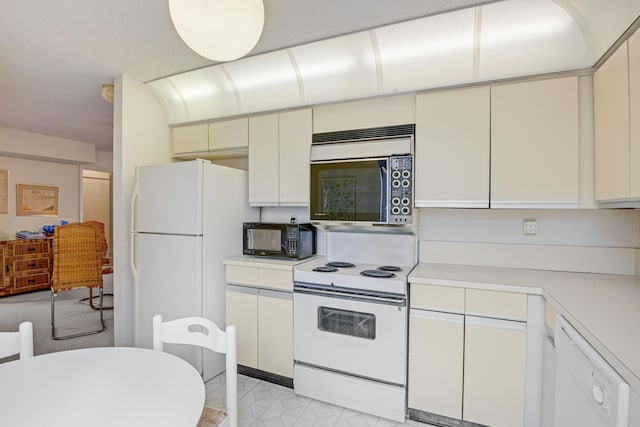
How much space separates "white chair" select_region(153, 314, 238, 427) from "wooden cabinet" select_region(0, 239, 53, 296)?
4969 millimetres

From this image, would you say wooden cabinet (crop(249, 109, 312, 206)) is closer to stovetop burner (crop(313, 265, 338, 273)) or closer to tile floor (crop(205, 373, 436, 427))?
stovetop burner (crop(313, 265, 338, 273))

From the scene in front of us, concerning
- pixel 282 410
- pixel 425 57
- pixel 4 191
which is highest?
pixel 425 57

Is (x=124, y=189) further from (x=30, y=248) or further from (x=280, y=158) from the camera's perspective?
(x=30, y=248)

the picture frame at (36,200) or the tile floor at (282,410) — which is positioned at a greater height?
the picture frame at (36,200)

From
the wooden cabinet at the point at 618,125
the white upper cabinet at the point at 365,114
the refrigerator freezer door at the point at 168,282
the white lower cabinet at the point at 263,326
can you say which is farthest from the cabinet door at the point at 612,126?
the refrigerator freezer door at the point at 168,282

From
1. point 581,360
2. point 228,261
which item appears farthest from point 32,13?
point 581,360

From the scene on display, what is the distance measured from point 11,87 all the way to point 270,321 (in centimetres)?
336

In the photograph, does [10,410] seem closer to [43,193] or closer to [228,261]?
[228,261]

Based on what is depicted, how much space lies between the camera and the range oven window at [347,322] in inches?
81.2

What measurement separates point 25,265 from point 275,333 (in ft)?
15.7

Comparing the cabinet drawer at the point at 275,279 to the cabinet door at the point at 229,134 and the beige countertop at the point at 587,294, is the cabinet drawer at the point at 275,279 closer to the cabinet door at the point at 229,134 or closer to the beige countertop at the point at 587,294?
the beige countertop at the point at 587,294

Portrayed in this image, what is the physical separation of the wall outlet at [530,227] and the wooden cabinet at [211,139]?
2.29 m

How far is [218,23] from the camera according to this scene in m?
1.17

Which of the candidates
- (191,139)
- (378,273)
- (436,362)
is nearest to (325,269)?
(378,273)
